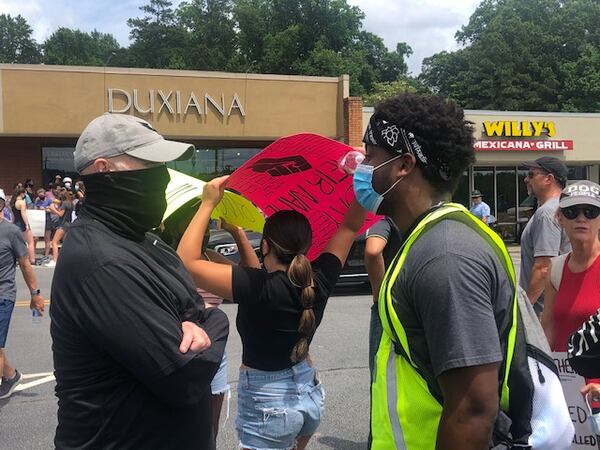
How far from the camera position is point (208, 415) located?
6.72 ft

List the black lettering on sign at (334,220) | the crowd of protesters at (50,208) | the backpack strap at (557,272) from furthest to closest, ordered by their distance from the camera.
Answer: the crowd of protesters at (50,208)
the backpack strap at (557,272)
the black lettering on sign at (334,220)

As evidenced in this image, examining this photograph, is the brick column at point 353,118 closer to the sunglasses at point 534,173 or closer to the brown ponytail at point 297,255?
the sunglasses at point 534,173

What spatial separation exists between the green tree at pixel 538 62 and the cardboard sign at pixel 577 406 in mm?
42931

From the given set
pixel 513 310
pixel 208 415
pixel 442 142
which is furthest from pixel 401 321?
pixel 208 415

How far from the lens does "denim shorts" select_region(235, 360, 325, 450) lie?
2.68m

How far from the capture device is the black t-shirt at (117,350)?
65.0 inches

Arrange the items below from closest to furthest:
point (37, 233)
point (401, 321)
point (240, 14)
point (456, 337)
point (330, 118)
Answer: point (456, 337) < point (401, 321) < point (37, 233) < point (330, 118) < point (240, 14)

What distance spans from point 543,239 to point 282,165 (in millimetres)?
2312

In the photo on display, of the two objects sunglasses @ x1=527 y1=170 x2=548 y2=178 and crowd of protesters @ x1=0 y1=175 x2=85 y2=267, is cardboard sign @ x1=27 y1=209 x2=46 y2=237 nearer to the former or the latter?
crowd of protesters @ x1=0 y1=175 x2=85 y2=267

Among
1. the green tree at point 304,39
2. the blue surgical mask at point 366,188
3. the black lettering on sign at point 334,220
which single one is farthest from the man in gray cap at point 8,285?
the green tree at point 304,39

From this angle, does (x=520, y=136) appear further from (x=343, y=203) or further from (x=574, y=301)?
(x=343, y=203)

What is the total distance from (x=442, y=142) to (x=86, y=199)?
46.0 inches

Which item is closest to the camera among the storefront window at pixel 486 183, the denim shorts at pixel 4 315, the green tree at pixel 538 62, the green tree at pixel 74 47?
the denim shorts at pixel 4 315

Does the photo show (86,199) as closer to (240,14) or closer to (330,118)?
(330,118)
